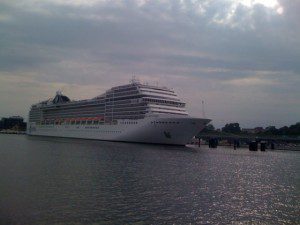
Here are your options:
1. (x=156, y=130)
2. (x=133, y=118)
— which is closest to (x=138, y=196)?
(x=156, y=130)

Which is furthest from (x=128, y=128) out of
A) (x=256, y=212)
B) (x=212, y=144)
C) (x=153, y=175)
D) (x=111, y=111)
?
(x=256, y=212)

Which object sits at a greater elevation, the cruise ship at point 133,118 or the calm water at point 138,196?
the cruise ship at point 133,118

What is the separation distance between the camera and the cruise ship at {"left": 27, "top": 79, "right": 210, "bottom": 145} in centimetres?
8344

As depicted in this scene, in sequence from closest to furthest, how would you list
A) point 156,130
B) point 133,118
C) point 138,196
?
point 138,196 < point 156,130 < point 133,118

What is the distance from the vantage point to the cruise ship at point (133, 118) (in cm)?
8344

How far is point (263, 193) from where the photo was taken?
101ft

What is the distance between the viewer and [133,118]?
8938 centimetres

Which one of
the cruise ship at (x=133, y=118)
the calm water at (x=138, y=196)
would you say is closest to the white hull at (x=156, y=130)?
the cruise ship at (x=133, y=118)

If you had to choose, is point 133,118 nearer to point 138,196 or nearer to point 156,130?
point 156,130

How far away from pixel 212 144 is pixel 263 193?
87.8m

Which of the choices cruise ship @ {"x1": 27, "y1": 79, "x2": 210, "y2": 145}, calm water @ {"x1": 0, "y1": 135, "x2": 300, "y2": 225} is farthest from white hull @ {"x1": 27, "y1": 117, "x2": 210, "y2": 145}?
calm water @ {"x1": 0, "y1": 135, "x2": 300, "y2": 225}

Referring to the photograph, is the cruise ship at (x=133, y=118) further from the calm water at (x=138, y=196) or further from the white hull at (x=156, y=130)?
the calm water at (x=138, y=196)

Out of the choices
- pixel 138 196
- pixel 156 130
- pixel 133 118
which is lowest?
pixel 138 196

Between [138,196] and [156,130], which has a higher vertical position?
[156,130]
